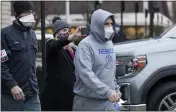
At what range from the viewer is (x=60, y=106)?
5977mm

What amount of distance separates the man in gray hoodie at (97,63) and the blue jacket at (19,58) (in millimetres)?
530

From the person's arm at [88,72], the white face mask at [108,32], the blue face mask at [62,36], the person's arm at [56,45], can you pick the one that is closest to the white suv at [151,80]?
the blue face mask at [62,36]

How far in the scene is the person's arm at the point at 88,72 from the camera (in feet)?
15.3

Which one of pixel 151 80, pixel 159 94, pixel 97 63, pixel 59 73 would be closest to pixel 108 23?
pixel 97 63

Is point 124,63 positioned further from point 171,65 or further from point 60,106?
point 60,106

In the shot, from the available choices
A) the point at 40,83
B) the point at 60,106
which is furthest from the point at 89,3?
the point at 60,106

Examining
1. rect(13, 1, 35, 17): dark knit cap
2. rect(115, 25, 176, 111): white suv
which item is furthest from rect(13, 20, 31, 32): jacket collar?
rect(115, 25, 176, 111): white suv

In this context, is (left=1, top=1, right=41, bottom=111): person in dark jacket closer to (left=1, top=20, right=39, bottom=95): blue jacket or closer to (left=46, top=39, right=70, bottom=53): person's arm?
(left=1, top=20, right=39, bottom=95): blue jacket

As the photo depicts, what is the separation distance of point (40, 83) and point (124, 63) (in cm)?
141

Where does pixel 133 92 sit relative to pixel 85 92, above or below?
below

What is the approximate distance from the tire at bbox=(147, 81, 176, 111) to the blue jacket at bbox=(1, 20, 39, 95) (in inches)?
96.8

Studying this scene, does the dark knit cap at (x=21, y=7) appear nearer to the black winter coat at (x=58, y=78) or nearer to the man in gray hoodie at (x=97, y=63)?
the black winter coat at (x=58, y=78)

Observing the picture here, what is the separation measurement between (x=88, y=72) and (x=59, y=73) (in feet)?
3.82

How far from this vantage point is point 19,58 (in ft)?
16.5
